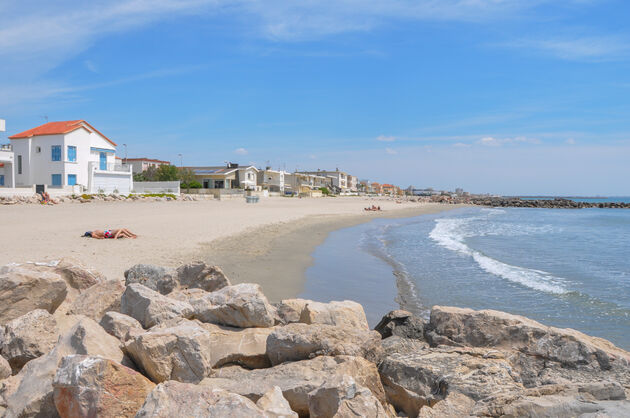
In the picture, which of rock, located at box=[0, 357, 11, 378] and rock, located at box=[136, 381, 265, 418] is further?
rock, located at box=[0, 357, 11, 378]

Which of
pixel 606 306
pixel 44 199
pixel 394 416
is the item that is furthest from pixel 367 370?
pixel 44 199

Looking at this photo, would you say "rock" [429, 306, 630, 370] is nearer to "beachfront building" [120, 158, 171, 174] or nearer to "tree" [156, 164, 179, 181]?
"tree" [156, 164, 179, 181]

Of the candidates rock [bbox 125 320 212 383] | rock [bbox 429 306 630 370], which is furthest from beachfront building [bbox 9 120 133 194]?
rock [bbox 429 306 630 370]

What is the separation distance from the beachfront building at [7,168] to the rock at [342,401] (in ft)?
154

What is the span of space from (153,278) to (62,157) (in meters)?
41.1

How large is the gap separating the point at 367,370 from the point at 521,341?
1.71 meters

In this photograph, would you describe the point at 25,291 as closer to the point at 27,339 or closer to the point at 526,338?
the point at 27,339

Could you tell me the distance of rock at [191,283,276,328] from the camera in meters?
4.99

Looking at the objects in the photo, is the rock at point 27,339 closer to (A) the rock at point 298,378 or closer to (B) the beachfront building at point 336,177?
(A) the rock at point 298,378

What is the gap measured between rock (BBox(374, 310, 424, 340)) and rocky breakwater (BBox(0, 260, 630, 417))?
2cm

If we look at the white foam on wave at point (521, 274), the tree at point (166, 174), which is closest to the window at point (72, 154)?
the tree at point (166, 174)

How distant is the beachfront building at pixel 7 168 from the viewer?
40.9 metres

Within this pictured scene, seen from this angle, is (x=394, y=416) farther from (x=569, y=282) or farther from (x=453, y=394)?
(x=569, y=282)

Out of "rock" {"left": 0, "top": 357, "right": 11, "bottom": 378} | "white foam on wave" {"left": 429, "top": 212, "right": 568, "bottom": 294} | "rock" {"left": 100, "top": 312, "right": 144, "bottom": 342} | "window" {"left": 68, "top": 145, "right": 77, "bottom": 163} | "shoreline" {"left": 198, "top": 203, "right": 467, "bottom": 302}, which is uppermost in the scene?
"window" {"left": 68, "top": 145, "right": 77, "bottom": 163}
